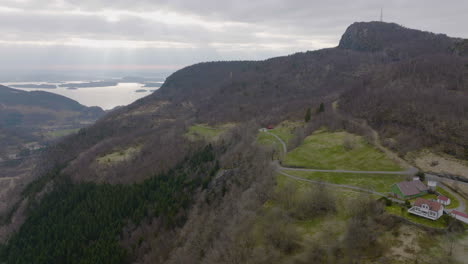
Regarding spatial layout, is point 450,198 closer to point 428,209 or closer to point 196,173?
point 428,209

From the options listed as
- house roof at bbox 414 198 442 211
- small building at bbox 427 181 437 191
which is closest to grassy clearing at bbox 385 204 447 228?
house roof at bbox 414 198 442 211

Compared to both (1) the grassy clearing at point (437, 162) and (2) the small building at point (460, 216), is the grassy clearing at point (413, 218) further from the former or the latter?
(1) the grassy clearing at point (437, 162)

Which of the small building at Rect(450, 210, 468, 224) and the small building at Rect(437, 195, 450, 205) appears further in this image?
the small building at Rect(437, 195, 450, 205)

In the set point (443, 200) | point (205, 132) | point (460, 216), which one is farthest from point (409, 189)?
point (205, 132)

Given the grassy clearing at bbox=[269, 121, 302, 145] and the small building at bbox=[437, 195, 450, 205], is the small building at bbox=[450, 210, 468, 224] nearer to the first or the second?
the small building at bbox=[437, 195, 450, 205]

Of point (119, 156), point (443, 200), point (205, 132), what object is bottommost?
point (119, 156)

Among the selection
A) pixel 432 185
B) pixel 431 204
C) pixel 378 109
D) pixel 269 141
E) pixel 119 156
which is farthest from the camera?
pixel 119 156
